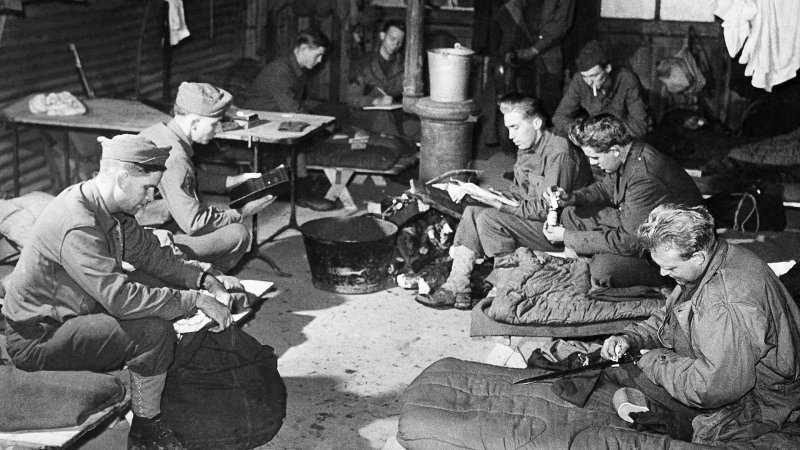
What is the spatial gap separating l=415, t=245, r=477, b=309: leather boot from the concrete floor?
0.08m

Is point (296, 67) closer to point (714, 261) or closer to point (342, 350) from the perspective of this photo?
point (342, 350)

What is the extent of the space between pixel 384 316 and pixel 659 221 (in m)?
3.13

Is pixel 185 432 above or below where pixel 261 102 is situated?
below

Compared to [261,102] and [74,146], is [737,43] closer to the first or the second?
[261,102]

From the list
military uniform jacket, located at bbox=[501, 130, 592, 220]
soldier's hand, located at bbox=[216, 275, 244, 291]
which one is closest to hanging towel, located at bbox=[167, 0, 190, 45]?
military uniform jacket, located at bbox=[501, 130, 592, 220]

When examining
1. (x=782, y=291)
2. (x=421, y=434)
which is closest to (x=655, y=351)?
(x=782, y=291)

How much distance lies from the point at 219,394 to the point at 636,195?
304 centimetres

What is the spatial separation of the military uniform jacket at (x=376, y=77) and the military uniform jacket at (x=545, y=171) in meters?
3.71

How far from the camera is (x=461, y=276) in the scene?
725cm

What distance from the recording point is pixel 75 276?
4645mm

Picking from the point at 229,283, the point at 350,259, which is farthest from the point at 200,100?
the point at 350,259

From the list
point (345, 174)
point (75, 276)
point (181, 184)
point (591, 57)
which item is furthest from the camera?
point (345, 174)

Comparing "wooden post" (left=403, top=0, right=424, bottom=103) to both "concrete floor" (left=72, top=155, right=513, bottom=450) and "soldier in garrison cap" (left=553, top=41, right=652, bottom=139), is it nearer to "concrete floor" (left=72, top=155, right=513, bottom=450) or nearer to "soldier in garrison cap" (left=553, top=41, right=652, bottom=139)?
"soldier in garrison cap" (left=553, top=41, right=652, bottom=139)

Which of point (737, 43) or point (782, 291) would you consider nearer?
point (782, 291)
